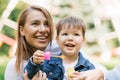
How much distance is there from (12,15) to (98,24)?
437 mm

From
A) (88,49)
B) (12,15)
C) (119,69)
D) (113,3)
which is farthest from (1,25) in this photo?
(119,69)

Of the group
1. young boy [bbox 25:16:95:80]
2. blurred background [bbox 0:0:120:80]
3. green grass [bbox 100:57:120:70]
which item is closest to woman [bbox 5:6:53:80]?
young boy [bbox 25:16:95:80]

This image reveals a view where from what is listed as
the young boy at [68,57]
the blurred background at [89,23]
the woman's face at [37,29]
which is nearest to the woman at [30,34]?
the woman's face at [37,29]

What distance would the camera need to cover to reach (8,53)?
1885 millimetres

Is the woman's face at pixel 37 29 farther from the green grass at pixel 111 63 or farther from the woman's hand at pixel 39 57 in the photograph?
the green grass at pixel 111 63

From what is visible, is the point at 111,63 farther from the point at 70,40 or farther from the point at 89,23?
the point at 70,40

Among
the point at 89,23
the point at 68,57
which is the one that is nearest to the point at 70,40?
the point at 68,57

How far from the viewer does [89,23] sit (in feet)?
6.12

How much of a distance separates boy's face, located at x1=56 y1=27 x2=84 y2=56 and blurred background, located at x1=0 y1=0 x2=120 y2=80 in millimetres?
538

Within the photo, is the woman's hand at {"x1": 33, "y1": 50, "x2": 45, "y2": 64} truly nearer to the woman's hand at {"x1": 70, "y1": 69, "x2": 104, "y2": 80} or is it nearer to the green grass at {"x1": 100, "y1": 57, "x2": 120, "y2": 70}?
Answer: the woman's hand at {"x1": 70, "y1": 69, "x2": 104, "y2": 80}

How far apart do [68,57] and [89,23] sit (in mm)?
624

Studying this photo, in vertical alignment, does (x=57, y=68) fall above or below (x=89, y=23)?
below

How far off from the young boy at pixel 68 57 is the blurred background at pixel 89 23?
534 millimetres

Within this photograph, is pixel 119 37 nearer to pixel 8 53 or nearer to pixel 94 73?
pixel 8 53
